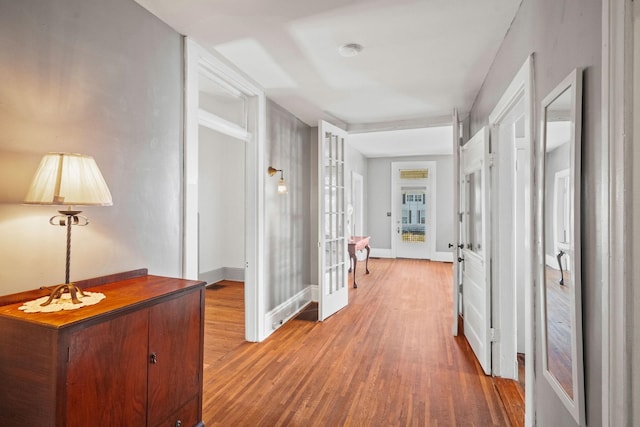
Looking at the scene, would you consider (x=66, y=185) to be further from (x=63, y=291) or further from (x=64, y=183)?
(x=63, y=291)

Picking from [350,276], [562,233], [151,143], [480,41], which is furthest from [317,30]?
[350,276]

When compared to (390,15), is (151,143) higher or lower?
lower

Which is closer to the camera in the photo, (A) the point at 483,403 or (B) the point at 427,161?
(A) the point at 483,403

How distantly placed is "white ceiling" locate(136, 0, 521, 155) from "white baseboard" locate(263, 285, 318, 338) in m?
2.38

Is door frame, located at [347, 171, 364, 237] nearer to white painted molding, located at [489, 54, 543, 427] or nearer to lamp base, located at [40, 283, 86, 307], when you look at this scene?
white painted molding, located at [489, 54, 543, 427]

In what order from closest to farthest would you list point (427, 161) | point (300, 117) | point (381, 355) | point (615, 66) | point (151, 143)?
1. point (615, 66)
2. point (151, 143)
3. point (381, 355)
4. point (300, 117)
5. point (427, 161)

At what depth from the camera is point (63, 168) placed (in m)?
1.28

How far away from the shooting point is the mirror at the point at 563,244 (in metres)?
1.13

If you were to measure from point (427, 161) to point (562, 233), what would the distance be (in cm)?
714

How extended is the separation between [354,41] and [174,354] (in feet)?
7.55

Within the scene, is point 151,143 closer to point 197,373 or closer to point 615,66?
point 197,373

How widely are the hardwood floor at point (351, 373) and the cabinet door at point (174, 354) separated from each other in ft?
1.59

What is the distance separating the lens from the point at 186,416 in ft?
5.74

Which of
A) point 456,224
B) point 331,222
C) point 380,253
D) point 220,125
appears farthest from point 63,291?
point 380,253
